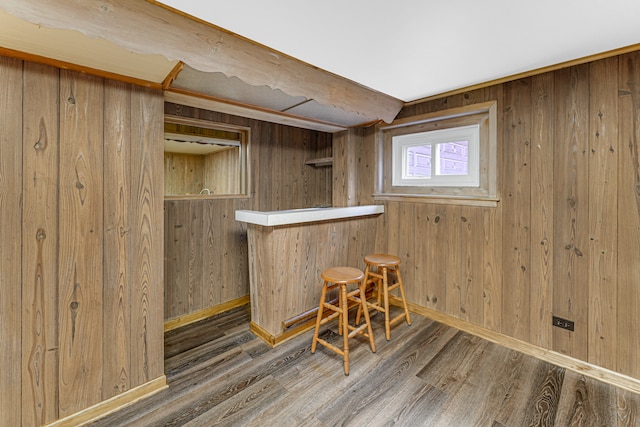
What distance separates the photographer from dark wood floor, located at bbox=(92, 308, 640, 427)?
1585 millimetres

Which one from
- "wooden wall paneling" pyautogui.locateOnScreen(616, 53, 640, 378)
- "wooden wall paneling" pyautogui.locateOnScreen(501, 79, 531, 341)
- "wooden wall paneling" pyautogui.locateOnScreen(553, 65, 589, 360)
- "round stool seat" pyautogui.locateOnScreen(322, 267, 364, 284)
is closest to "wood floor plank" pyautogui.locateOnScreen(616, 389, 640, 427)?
"wooden wall paneling" pyautogui.locateOnScreen(616, 53, 640, 378)

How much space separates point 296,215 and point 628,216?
2.21 m

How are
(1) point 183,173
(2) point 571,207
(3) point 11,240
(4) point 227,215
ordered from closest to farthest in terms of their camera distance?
(3) point 11,240 → (2) point 571,207 → (4) point 227,215 → (1) point 183,173

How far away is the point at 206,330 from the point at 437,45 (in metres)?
2.85

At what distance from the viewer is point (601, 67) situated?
1837 mm

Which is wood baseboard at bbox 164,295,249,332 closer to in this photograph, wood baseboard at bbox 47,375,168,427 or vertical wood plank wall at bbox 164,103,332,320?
vertical wood plank wall at bbox 164,103,332,320

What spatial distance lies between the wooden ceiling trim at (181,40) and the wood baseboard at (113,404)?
1875 mm

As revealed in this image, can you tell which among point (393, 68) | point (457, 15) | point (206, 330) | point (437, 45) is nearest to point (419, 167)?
point (393, 68)

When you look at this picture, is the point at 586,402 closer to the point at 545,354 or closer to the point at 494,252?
the point at 545,354

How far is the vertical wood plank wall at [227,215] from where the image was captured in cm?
269

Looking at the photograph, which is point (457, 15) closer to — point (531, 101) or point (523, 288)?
point (531, 101)

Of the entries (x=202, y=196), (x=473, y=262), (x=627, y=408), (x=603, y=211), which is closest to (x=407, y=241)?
(x=473, y=262)

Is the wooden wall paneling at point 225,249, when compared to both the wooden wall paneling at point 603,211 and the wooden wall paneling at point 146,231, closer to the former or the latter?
the wooden wall paneling at point 146,231

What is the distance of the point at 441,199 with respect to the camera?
264cm
